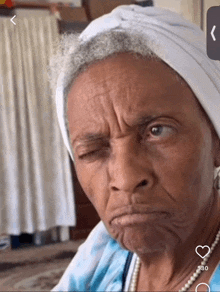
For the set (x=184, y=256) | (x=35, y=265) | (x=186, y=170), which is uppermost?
(x=186, y=170)

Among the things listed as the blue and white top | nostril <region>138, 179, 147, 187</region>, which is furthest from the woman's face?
the blue and white top

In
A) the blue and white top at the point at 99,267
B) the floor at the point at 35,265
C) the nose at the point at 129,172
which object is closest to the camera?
the nose at the point at 129,172

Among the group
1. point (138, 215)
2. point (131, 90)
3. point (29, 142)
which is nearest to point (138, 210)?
point (138, 215)

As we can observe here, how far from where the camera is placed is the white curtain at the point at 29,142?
1.53 ft

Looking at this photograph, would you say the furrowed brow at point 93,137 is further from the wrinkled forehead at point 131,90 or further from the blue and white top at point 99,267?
the blue and white top at point 99,267

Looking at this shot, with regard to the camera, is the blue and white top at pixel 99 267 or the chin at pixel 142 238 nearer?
the chin at pixel 142 238

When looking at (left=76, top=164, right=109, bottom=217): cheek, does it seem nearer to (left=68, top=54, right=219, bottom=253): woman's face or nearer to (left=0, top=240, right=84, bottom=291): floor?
(left=68, top=54, right=219, bottom=253): woman's face

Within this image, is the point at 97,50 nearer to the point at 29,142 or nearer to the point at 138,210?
the point at 138,210

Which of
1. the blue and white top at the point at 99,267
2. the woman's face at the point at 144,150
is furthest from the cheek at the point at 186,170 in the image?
the blue and white top at the point at 99,267

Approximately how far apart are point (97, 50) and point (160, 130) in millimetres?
110

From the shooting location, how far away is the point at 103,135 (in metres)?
0.29

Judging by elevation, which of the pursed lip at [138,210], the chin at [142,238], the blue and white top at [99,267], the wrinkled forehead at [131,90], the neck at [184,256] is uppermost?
the wrinkled forehead at [131,90]

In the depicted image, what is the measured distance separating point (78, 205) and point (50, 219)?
67mm

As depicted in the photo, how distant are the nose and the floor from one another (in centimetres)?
24
